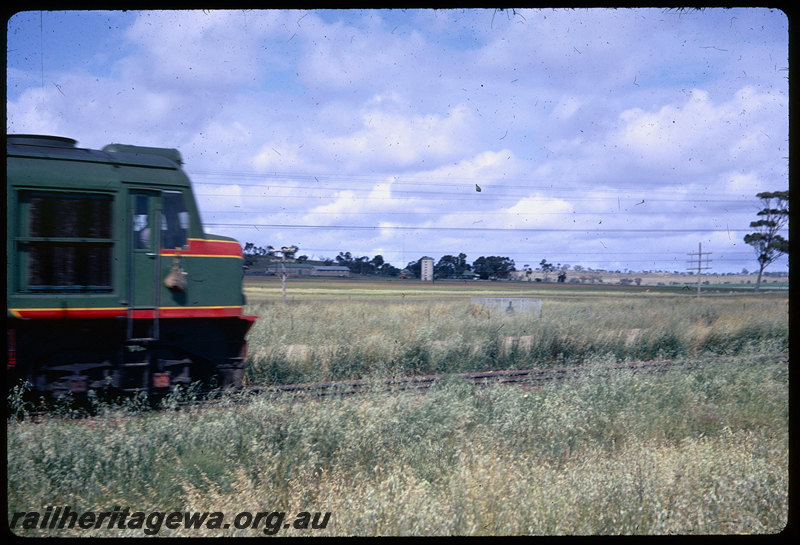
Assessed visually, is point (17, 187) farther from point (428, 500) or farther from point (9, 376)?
point (428, 500)

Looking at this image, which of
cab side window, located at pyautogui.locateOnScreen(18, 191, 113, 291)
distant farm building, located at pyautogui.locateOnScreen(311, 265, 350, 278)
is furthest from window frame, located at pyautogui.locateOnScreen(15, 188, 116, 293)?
distant farm building, located at pyautogui.locateOnScreen(311, 265, 350, 278)

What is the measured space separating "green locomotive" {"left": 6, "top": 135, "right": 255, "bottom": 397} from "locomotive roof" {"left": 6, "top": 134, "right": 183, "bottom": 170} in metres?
0.01

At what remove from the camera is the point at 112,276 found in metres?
7.01

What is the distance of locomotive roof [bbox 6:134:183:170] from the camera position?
680 cm

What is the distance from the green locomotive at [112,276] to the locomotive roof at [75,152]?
0.01m

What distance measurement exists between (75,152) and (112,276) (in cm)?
168

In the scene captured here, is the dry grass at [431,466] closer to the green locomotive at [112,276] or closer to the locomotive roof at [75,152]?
the green locomotive at [112,276]

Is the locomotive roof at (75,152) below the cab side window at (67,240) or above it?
above

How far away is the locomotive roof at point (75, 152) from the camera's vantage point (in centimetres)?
680

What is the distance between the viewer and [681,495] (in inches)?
174

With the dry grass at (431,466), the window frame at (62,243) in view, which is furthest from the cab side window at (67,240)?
the dry grass at (431,466)

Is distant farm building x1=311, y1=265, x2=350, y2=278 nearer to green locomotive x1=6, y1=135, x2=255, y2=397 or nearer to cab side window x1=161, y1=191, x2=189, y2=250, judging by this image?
green locomotive x1=6, y1=135, x2=255, y2=397

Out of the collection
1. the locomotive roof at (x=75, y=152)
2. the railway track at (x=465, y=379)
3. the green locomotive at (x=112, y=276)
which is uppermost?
the locomotive roof at (x=75, y=152)

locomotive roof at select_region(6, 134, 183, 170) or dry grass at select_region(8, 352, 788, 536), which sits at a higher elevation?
locomotive roof at select_region(6, 134, 183, 170)
